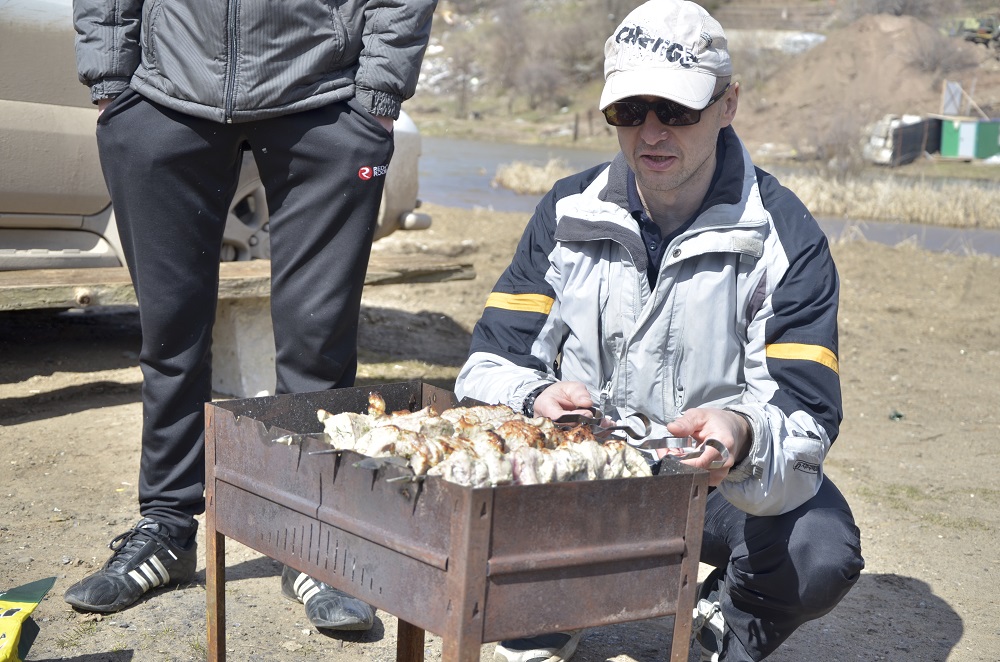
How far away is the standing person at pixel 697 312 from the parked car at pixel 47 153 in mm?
2973

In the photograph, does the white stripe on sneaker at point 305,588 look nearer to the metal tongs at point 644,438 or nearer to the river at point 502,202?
the metal tongs at point 644,438

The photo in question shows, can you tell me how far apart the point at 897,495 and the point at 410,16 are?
3.19 meters

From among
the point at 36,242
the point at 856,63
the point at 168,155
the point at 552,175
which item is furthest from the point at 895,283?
the point at 856,63

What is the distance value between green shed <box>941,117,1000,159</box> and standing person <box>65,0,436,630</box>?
46.8 m

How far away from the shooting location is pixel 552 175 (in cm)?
2419

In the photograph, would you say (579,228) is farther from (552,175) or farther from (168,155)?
(552,175)

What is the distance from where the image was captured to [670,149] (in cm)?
277

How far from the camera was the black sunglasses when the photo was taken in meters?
2.69

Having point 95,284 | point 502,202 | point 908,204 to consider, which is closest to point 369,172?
point 95,284

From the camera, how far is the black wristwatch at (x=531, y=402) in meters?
2.69

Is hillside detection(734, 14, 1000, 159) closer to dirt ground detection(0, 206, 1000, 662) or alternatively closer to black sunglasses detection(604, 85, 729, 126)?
dirt ground detection(0, 206, 1000, 662)

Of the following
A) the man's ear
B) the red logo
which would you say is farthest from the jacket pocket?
the man's ear

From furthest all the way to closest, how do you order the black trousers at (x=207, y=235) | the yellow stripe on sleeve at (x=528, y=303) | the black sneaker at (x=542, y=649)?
the black trousers at (x=207, y=235), the black sneaker at (x=542, y=649), the yellow stripe on sleeve at (x=528, y=303)

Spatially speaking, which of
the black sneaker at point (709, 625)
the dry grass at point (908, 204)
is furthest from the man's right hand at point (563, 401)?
the dry grass at point (908, 204)
